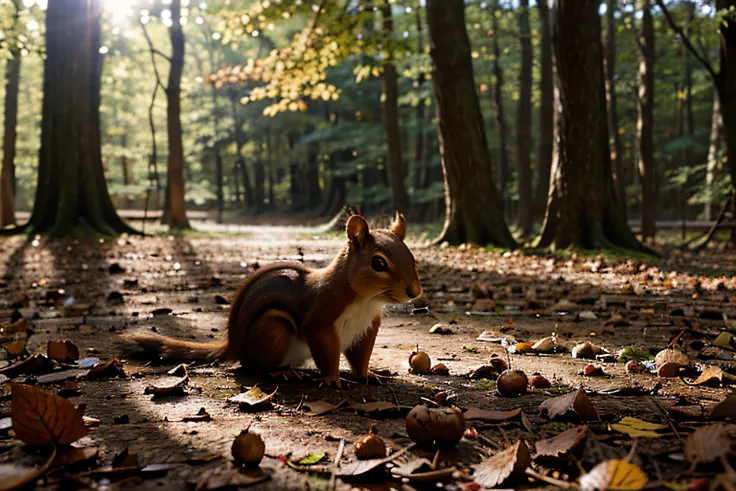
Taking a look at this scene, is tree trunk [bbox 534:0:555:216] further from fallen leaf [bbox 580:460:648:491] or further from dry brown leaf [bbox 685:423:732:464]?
fallen leaf [bbox 580:460:648:491]

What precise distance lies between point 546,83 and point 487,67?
8.61m

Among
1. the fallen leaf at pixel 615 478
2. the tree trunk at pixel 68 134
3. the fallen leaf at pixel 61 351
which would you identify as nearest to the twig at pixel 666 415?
the fallen leaf at pixel 615 478

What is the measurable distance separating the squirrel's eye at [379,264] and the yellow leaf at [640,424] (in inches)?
43.9

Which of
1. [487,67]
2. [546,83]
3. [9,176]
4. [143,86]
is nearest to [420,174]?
[487,67]

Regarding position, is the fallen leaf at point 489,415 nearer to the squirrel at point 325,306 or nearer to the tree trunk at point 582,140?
the squirrel at point 325,306

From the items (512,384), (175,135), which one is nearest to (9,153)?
(175,135)

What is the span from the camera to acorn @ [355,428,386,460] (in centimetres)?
196

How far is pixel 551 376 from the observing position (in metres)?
3.16

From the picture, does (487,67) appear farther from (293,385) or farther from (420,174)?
(293,385)

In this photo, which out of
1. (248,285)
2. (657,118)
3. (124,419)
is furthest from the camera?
(657,118)

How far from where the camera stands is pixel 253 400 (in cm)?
262

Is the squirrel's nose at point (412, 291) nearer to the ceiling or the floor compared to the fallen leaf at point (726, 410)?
nearer to the ceiling

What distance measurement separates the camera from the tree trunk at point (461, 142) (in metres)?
11.9

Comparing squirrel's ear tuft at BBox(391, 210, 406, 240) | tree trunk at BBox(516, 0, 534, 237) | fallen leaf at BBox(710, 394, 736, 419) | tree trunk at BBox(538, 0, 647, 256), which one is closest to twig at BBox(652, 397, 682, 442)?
fallen leaf at BBox(710, 394, 736, 419)
